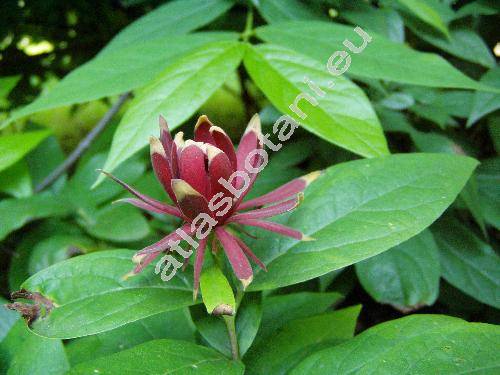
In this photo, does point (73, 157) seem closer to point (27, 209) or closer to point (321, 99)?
point (27, 209)

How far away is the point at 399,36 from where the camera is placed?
771 millimetres

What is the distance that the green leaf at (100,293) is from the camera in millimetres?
392

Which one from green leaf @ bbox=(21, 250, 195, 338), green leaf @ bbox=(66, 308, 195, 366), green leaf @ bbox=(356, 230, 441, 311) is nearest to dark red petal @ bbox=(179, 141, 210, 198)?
green leaf @ bbox=(21, 250, 195, 338)

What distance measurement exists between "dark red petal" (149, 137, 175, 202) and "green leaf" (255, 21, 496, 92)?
0.28 m

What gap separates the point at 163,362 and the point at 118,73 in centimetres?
38

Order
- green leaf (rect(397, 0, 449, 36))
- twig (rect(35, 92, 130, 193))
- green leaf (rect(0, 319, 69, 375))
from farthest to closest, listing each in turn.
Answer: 1. twig (rect(35, 92, 130, 193))
2. green leaf (rect(397, 0, 449, 36))
3. green leaf (rect(0, 319, 69, 375))

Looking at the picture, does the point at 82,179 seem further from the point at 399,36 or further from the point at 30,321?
the point at 399,36

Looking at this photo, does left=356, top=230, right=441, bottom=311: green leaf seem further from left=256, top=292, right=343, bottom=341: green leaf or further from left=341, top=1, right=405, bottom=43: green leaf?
left=341, top=1, right=405, bottom=43: green leaf

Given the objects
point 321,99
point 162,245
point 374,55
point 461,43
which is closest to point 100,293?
point 162,245

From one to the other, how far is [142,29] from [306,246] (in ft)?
1.68

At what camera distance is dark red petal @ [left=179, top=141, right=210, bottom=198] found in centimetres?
38

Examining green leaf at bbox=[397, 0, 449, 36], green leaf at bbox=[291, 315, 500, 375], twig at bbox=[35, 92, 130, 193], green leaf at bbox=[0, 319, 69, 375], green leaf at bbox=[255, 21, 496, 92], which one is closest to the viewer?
green leaf at bbox=[291, 315, 500, 375]

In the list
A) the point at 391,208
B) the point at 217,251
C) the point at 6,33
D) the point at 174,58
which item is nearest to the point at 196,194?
the point at 217,251

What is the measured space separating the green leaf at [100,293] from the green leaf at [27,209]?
304 mm
